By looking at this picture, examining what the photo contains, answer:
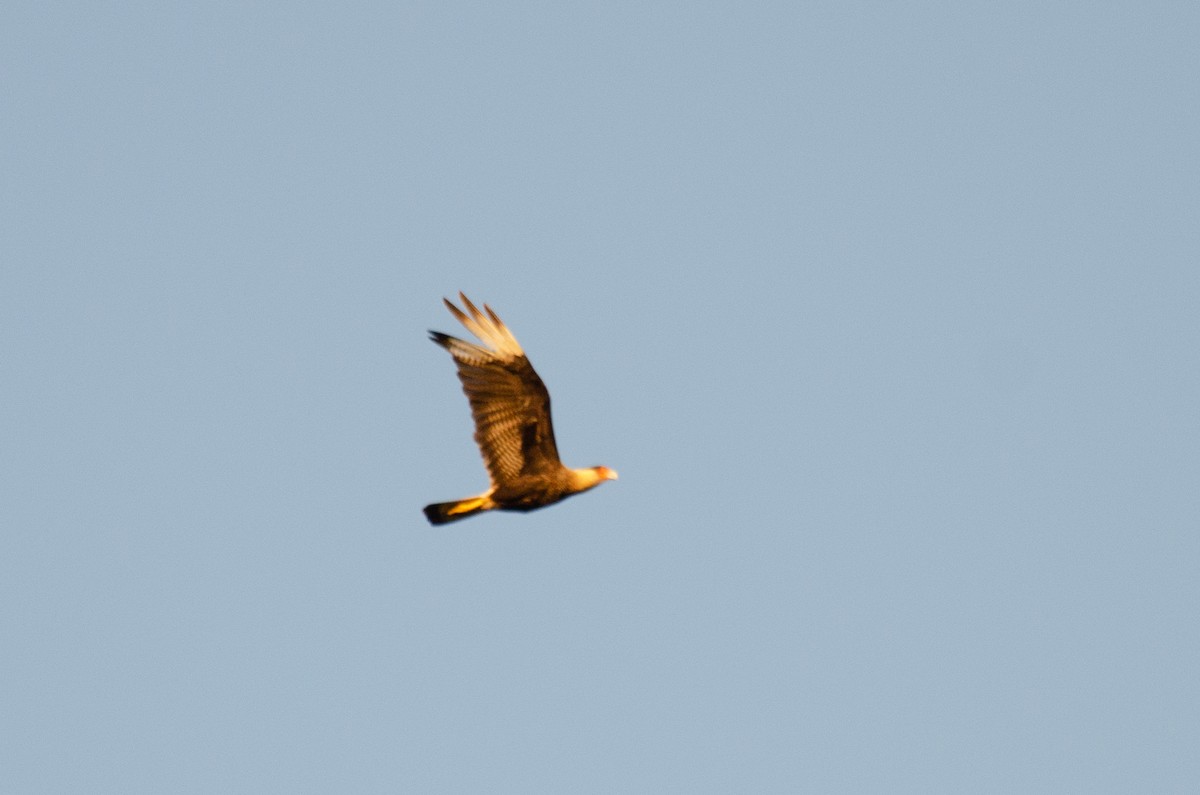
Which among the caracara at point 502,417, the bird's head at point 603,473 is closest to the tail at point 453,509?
the caracara at point 502,417

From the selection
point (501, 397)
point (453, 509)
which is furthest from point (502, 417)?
point (453, 509)

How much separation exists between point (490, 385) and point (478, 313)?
0.70 metres

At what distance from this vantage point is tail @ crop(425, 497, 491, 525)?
30.6 metres

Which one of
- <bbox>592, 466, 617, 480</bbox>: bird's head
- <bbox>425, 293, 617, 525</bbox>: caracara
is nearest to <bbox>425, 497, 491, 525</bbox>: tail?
<bbox>425, 293, 617, 525</bbox>: caracara

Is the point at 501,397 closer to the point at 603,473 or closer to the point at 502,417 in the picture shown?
the point at 502,417

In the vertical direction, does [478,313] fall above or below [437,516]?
above

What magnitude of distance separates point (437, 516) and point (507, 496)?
705 mm

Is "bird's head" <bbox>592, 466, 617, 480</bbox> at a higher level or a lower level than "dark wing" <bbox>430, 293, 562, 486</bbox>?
lower

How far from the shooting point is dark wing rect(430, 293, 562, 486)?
30.4 metres

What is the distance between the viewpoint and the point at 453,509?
30.6 m

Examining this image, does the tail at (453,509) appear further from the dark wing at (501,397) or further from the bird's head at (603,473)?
the bird's head at (603,473)

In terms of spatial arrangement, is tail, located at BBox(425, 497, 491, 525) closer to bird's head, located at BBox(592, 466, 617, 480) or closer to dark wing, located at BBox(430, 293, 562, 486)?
dark wing, located at BBox(430, 293, 562, 486)

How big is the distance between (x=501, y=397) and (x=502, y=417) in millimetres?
203

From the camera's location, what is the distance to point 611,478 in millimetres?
31156
